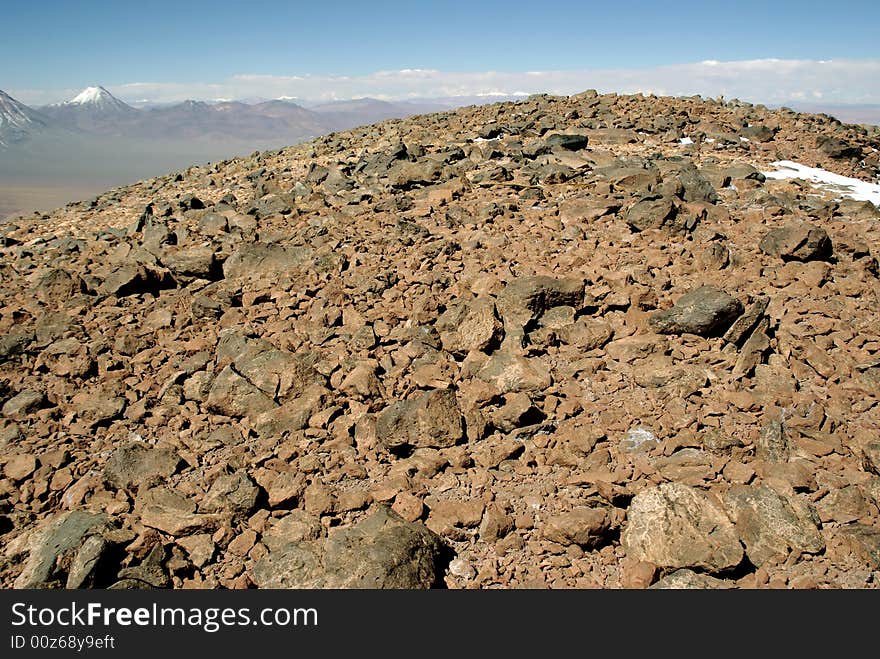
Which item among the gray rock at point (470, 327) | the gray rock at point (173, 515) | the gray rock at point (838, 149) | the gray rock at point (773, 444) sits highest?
the gray rock at point (838, 149)

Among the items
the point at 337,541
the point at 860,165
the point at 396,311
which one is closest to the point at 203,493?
the point at 337,541

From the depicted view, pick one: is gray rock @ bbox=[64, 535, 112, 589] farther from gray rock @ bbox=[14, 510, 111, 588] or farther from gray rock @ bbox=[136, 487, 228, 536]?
gray rock @ bbox=[136, 487, 228, 536]

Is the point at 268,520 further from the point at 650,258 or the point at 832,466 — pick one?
the point at 650,258

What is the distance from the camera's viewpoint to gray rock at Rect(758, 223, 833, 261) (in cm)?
734

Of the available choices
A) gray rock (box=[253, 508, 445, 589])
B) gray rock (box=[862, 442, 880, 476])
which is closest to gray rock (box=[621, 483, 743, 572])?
gray rock (box=[862, 442, 880, 476])

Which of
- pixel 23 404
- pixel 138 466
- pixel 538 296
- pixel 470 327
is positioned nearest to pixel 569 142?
pixel 538 296

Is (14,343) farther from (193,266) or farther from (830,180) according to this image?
(830,180)

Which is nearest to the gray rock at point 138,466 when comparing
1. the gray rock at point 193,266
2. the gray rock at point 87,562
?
the gray rock at point 87,562

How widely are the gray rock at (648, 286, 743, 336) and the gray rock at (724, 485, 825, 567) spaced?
2.27 m

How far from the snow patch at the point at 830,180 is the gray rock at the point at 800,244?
3425 millimetres

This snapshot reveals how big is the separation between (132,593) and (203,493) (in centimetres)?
133

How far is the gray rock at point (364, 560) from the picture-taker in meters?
4.14

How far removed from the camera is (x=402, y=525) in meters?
4.55

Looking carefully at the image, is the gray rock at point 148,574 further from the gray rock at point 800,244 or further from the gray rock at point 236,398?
the gray rock at point 800,244
